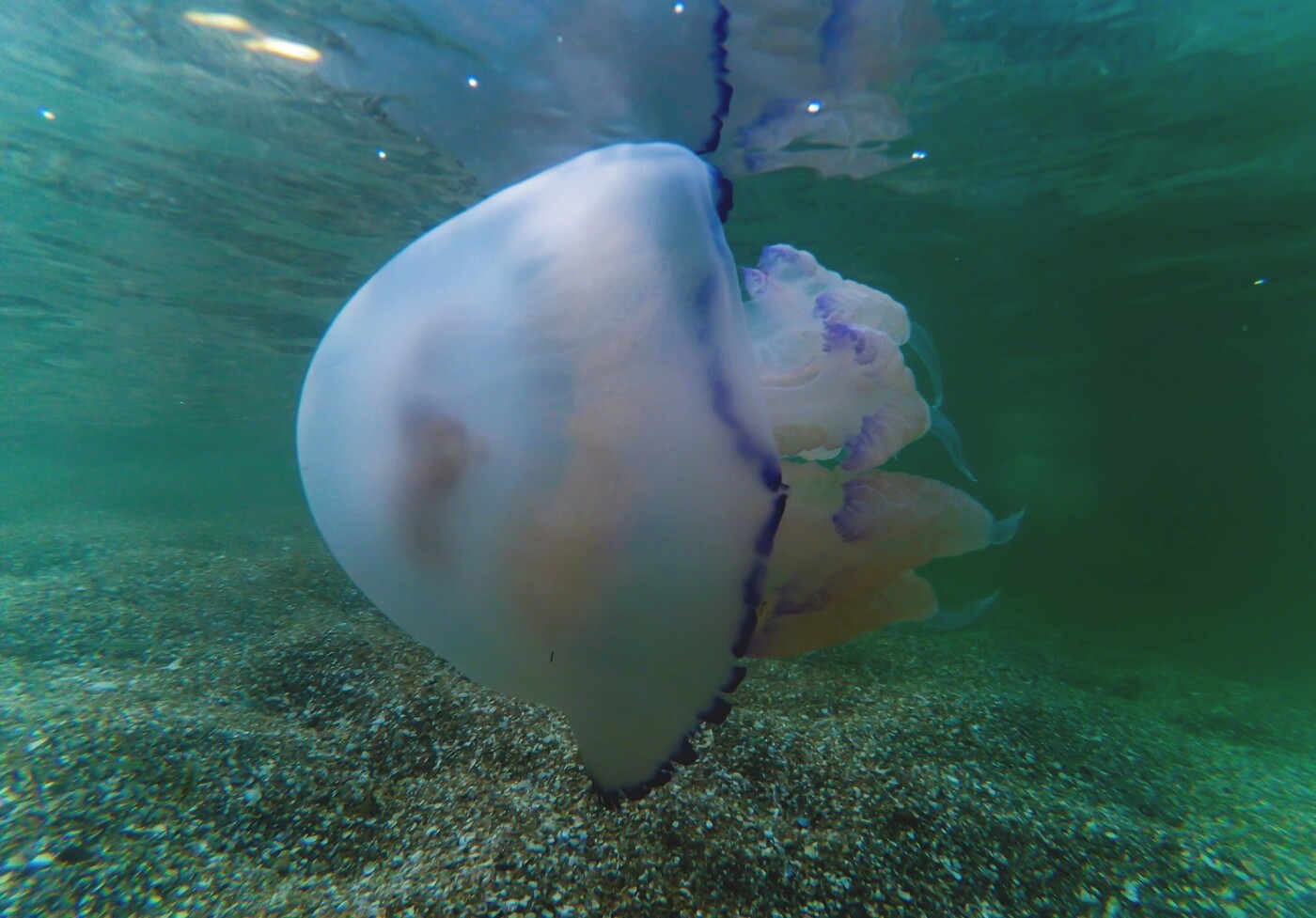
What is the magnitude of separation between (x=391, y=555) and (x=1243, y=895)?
3.65m

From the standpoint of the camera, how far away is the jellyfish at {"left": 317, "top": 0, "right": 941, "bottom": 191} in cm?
544

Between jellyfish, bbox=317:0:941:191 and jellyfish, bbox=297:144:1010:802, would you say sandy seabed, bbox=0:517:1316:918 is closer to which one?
jellyfish, bbox=297:144:1010:802

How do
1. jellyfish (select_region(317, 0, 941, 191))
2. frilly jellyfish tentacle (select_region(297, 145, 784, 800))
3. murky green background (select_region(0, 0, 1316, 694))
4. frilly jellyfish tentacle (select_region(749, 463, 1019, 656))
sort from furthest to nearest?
murky green background (select_region(0, 0, 1316, 694)), jellyfish (select_region(317, 0, 941, 191)), frilly jellyfish tentacle (select_region(749, 463, 1019, 656)), frilly jellyfish tentacle (select_region(297, 145, 784, 800))

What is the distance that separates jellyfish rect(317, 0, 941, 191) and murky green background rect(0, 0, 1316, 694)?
45 cm

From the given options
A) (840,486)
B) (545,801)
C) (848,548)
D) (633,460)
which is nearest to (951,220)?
(840,486)

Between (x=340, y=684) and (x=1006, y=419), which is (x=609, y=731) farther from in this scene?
(x=1006, y=419)

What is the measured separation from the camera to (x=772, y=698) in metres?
4.15

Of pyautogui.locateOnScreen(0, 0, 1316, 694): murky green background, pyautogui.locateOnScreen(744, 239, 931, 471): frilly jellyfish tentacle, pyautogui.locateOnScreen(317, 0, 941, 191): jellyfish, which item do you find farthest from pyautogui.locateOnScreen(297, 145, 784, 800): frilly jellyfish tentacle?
pyautogui.locateOnScreen(0, 0, 1316, 694): murky green background

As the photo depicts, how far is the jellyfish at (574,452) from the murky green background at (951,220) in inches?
243

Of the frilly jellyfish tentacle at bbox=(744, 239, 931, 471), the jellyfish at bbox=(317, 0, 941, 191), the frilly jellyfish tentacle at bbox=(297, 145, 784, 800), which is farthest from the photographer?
the jellyfish at bbox=(317, 0, 941, 191)

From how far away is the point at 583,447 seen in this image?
1193 millimetres

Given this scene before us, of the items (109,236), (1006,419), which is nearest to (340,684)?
(109,236)

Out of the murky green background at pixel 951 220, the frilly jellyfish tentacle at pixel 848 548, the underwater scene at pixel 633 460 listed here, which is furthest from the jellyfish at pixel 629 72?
the frilly jellyfish tentacle at pixel 848 548

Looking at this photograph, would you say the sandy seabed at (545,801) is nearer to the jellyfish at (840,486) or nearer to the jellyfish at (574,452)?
the jellyfish at (840,486)
